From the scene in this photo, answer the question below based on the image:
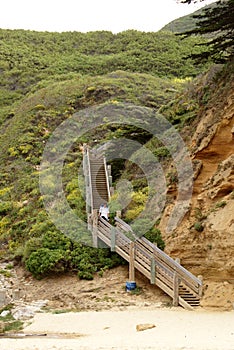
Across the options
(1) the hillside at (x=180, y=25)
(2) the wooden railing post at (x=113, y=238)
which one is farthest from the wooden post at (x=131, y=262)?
→ (1) the hillside at (x=180, y=25)

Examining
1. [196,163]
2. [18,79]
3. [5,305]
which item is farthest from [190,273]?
[18,79]

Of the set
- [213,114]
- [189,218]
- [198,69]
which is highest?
[198,69]

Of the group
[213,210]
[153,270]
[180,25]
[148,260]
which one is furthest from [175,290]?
[180,25]

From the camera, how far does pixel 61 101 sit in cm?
3806

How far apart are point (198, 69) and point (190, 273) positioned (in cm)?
3634

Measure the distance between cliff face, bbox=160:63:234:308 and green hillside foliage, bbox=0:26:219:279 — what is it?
1.34 meters

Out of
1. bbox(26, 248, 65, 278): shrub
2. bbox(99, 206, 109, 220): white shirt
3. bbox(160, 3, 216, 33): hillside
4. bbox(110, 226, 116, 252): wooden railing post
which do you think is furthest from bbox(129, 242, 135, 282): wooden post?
bbox(160, 3, 216, 33): hillside

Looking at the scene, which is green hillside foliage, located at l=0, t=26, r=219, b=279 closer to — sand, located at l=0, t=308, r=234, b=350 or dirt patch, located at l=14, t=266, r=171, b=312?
dirt patch, located at l=14, t=266, r=171, b=312

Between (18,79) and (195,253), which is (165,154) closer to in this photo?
(195,253)

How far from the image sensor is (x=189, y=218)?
16969mm

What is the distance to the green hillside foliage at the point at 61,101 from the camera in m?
18.8

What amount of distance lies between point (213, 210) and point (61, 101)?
23986mm

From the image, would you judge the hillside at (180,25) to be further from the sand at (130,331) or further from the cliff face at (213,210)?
the sand at (130,331)

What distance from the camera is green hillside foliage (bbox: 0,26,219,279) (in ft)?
61.8
